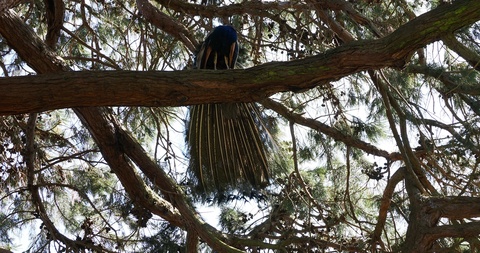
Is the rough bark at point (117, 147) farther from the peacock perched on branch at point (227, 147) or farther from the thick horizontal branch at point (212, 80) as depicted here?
the thick horizontal branch at point (212, 80)

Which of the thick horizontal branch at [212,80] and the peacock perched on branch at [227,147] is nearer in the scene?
the thick horizontal branch at [212,80]

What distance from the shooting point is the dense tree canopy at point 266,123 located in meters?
2.86

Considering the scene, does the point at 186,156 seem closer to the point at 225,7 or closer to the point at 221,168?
the point at 221,168

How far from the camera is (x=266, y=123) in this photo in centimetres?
397

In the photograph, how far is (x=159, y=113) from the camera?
454 cm

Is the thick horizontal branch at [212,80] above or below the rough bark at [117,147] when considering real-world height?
below

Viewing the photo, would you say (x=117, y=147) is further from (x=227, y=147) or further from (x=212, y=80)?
(x=212, y=80)

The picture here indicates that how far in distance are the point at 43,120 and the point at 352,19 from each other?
2.34 m

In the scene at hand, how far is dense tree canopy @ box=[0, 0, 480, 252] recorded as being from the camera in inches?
112

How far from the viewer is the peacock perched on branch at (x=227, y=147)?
11.7 feet

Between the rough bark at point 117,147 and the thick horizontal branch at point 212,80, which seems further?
the rough bark at point 117,147

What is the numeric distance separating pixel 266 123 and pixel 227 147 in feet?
1.08

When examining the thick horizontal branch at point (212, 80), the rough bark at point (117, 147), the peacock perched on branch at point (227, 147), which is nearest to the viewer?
the thick horizontal branch at point (212, 80)

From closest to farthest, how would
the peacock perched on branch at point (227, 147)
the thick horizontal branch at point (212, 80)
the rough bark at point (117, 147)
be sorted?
the thick horizontal branch at point (212, 80)
the peacock perched on branch at point (227, 147)
the rough bark at point (117, 147)
